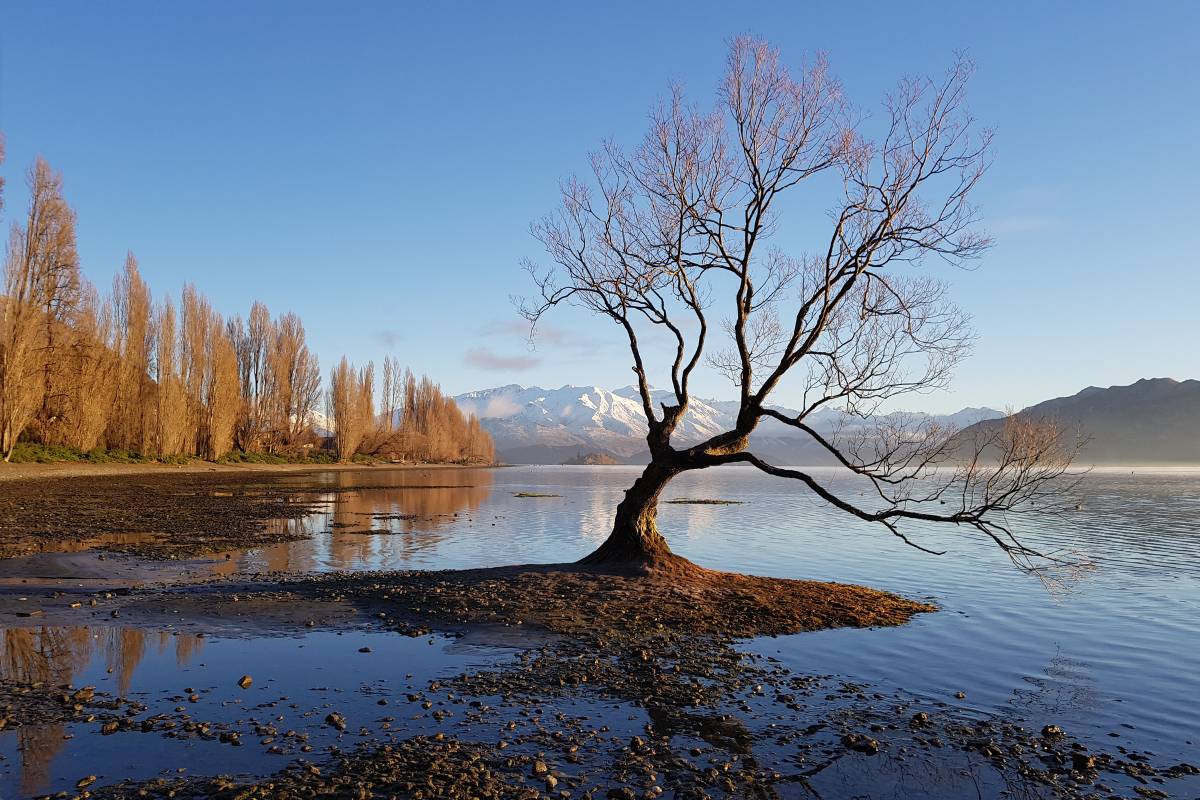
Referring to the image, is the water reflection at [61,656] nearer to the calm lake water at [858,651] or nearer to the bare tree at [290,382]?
the calm lake water at [858,651]

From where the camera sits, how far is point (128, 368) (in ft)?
241

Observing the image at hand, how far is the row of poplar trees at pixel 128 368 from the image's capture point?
6019 centimetres

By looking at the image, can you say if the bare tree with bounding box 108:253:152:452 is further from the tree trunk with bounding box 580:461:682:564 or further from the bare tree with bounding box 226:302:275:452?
the tree trunk with bounding box 580:461:682:564

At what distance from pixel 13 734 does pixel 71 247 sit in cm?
7010

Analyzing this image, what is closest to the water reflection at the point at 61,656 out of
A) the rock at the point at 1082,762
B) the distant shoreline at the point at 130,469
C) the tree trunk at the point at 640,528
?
the tree trunk at the point at 640,528

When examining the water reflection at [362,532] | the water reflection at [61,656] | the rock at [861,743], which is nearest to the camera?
the water reflection at [61,656]

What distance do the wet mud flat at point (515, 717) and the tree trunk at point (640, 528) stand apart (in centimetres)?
375

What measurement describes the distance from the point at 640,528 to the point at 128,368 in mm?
71848

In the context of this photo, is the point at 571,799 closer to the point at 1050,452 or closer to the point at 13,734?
the point at 13,734

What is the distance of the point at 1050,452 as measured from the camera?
44.0ft

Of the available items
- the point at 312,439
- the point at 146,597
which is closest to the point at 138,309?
the point at 312,439

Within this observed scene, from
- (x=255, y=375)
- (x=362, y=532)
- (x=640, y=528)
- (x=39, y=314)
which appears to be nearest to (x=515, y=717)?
(x=640, y=528)

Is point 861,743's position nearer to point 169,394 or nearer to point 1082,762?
point 1082,762

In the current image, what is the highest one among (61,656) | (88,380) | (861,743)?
(88,380)
